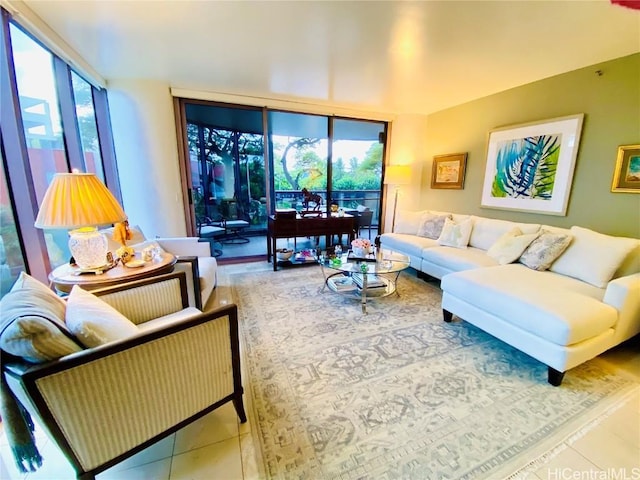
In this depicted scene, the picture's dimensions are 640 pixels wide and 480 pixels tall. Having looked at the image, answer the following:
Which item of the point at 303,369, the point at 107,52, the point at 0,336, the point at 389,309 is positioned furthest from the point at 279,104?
the point at 0,336

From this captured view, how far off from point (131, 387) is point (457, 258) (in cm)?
297

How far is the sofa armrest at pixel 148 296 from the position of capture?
1.49m

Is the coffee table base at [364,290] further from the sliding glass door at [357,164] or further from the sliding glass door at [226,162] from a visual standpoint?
the sliding glass door at [357,164]

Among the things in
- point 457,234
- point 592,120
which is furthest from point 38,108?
point 592,120

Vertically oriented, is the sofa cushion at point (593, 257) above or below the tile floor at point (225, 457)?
above

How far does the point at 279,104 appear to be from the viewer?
12.9 ft

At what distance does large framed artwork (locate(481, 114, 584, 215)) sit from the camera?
2.82 meters

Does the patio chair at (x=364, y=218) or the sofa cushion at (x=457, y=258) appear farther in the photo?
the patio chair at (x=364, y=218)

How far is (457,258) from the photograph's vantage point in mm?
2938

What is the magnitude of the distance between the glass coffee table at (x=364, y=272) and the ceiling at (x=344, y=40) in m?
1.98

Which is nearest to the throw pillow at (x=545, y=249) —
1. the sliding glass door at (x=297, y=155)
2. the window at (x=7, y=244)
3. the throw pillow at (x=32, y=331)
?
the sliding glass door at (x=297, y=155)

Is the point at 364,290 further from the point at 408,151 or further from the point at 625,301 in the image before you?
the point at 408,151

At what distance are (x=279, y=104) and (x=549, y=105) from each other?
3.34m

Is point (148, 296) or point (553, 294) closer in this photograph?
point (148, 296)
